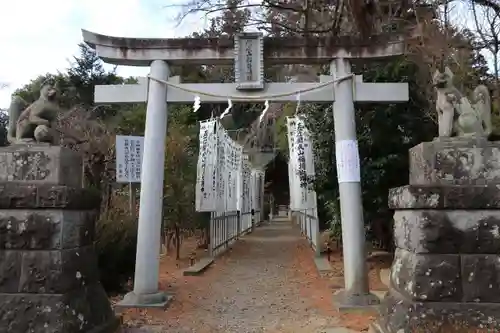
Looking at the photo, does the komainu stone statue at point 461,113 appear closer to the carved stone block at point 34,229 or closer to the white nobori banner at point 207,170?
the carved stone block at point 34,229

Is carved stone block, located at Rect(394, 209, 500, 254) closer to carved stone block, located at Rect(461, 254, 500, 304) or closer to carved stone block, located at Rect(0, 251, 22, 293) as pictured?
carved stone block, located at Rect(461, 254, 500, 304)

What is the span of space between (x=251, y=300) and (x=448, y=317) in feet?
16.9

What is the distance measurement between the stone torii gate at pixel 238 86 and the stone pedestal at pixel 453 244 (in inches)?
132

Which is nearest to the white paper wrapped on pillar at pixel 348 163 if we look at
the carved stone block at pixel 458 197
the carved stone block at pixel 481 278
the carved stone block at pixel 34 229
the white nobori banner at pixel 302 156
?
the carved stone block at pixel 458 197

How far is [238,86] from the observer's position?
8.53 metres

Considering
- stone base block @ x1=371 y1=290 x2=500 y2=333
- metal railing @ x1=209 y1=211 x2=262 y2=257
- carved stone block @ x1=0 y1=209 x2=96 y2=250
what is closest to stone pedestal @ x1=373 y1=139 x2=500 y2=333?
stone base block @ x1=371 y1=290 x2=500 y2=333

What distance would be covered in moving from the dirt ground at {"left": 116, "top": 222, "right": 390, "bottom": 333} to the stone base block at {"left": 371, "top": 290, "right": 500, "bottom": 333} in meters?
2.30

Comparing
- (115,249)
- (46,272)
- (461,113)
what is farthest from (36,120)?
(461,113)

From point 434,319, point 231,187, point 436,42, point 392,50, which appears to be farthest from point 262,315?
point 231,187

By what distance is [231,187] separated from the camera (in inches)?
653

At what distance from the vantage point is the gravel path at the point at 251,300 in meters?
7.23

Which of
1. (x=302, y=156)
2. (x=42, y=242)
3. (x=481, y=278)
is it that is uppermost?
(x=302, y=156)

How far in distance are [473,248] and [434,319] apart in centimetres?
82

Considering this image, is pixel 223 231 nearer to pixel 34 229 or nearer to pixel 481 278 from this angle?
pixel 34 229
